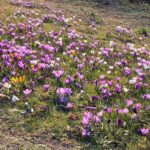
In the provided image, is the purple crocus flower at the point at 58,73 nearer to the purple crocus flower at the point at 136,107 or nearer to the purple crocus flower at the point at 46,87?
the purple crocus flower at the point at 46,87

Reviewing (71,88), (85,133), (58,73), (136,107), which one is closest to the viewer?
(85,133)

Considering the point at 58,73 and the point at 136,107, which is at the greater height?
the point at 58,73

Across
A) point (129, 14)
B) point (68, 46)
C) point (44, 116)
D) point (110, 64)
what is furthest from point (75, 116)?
point (129, 14)

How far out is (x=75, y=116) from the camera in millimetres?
7371

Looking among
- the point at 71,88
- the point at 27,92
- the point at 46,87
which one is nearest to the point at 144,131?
the point at 71,88

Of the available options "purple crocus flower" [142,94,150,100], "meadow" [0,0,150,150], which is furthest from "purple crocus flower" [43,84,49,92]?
"purple crocus flower" [142,94,150,100]

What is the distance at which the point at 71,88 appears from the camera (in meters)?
8.41

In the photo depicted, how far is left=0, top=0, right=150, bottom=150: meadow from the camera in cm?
682

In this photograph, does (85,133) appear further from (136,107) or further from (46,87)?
(46,87)

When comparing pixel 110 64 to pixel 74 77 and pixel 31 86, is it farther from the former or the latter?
pixel 31 86

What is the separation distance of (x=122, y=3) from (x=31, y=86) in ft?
43.4

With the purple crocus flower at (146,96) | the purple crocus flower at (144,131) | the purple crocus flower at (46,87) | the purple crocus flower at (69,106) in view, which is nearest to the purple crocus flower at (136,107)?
the purple crocus flower at (146,96)

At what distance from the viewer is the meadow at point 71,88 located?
22.4 feet

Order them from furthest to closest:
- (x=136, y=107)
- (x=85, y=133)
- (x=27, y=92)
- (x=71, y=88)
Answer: (x=71, y=88)
(x=27, y=92)
(x=136, y=107)
(x=85, y=133)
